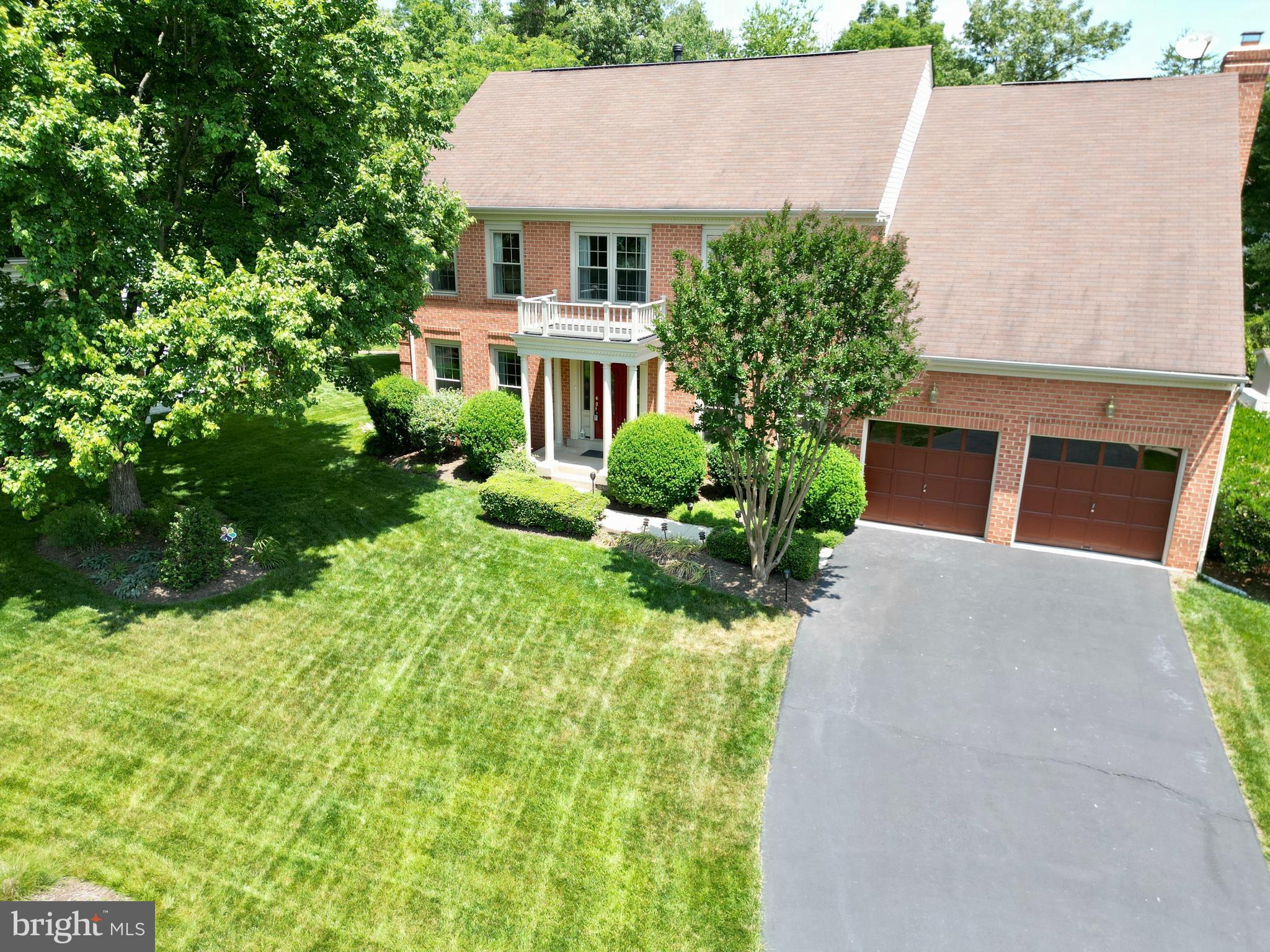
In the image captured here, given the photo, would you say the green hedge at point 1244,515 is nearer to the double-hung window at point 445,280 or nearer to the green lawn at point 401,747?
the green lawn at point 401,747

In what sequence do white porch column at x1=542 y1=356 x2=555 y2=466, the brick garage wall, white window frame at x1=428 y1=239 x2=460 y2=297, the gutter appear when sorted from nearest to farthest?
the gutter, the brick garage wall, white porch column at x1=542 y1=356 x2=555 y2=466, white window frame at x1=428 y1=239 x2=460 y2=297

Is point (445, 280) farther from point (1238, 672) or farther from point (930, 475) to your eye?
point (1238, 672)

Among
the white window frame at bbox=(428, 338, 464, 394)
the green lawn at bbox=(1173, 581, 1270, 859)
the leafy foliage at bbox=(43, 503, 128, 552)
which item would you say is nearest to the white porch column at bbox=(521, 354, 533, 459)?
the white window frame at bbox=(428, 338, 464, 394)

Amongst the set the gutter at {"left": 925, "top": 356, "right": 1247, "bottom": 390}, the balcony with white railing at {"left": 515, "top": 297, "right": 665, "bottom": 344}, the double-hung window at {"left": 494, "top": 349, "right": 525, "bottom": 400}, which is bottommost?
the double-hung window at {"left": 494, "top": 349, "right": 525, "bottom": 400}

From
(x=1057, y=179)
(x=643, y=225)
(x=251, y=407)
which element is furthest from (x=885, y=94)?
(x=251, y=407)

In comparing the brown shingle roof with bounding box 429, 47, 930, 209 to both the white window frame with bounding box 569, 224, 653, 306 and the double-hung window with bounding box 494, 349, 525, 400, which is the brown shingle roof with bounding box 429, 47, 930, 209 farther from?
the double-hung window with bounding box 494, 349, 525, 400

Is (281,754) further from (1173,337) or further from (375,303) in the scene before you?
(1173,337)

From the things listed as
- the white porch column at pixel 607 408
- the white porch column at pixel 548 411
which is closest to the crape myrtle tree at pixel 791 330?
the white porch column at pixel 607 408

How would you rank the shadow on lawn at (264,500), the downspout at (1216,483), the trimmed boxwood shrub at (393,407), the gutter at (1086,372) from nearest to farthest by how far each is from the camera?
the shadow on lawn at (264,500), the gutter at (1086,372), the downspout at (1216,483), the trimmed boxwood shrub at (393,407)
